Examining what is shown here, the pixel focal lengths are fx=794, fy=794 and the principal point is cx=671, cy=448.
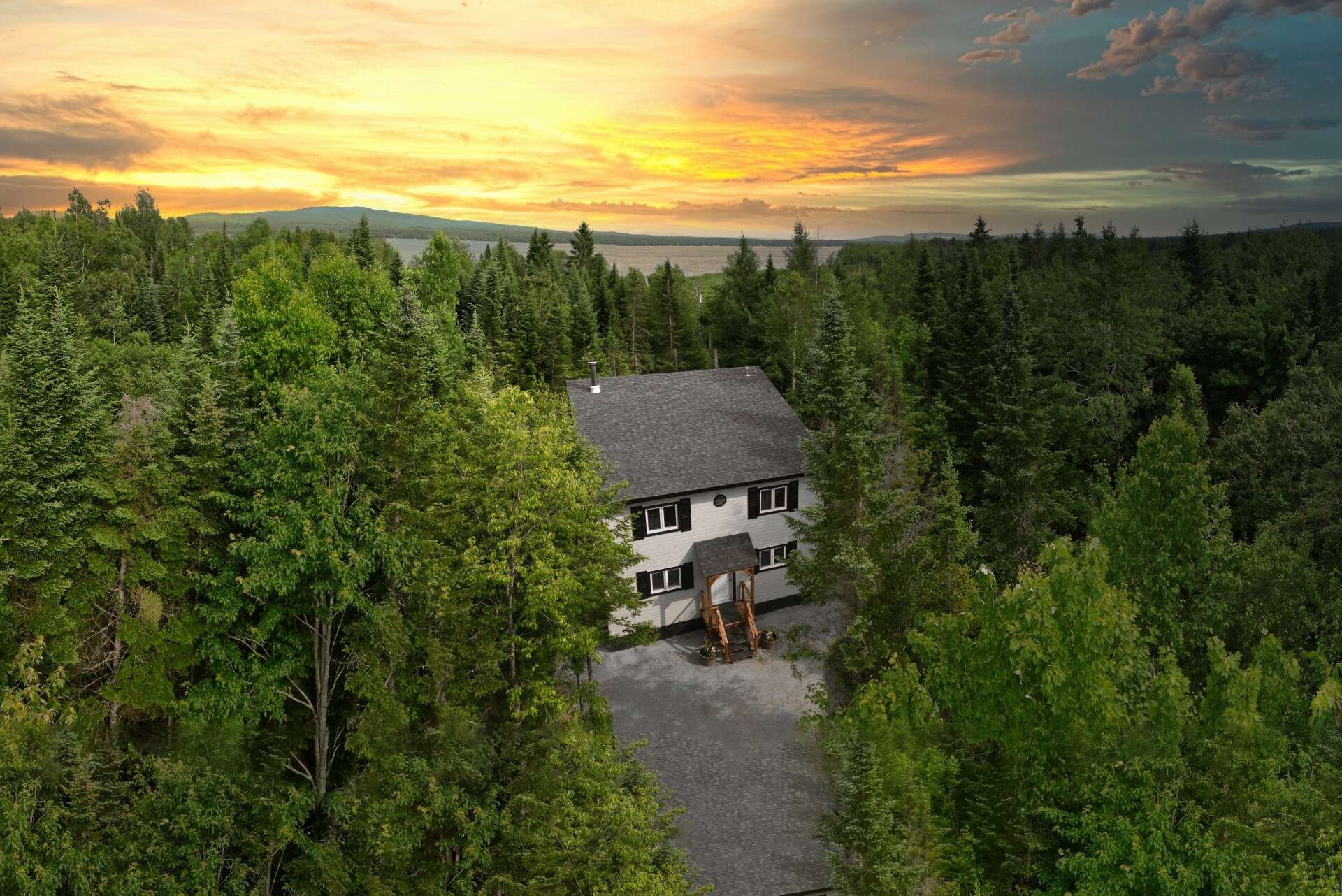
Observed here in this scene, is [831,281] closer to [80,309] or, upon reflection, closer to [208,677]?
[208,677]

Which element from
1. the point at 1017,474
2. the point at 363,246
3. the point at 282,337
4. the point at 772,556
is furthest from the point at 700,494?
the point at 363,246

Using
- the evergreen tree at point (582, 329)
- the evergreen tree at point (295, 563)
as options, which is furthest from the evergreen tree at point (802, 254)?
the evergreen tree at point (295, 563)

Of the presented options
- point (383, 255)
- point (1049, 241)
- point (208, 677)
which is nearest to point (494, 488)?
point (208, 677)

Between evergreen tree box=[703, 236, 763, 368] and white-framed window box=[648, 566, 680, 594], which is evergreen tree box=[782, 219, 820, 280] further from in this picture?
white-framed window box=[648, 566, 680, 594]

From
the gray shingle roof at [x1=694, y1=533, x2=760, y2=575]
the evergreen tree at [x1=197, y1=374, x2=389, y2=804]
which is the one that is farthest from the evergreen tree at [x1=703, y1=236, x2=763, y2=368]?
the evergreen tree at [x1=197, y1=374, x2=389, y2=804]

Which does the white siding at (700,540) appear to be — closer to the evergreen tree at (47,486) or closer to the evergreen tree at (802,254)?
the evergreen tree at (47,486)
